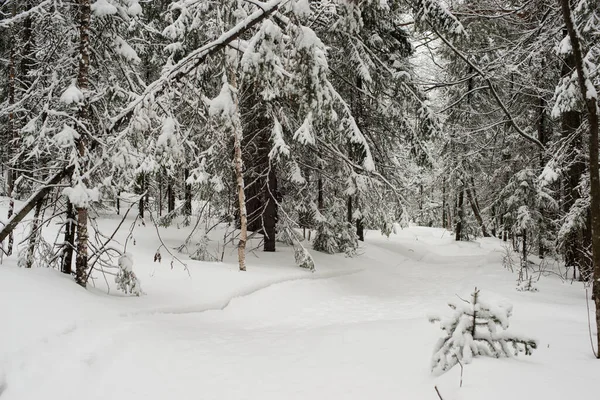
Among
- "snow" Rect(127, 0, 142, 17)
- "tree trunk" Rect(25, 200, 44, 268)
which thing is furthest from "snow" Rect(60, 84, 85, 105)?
"tree trunk" Rect(25, 200, 44, 268)

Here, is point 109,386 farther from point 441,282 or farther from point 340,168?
point 441,282

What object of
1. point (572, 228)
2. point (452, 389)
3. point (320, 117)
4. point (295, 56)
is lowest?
point (452, 389)

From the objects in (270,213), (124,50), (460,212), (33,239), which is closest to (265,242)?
(270,213)

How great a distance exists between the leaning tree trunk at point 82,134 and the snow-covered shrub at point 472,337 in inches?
222

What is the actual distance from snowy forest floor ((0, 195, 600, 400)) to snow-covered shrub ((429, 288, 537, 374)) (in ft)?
0.38

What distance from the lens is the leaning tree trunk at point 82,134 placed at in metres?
6.46

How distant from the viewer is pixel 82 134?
662 centimetres

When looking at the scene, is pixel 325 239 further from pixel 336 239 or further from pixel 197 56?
pixel 197 56

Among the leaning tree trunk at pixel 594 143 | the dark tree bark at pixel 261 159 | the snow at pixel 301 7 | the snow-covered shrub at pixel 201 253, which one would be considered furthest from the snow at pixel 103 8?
the snow-covered shrub at pixel 201 253

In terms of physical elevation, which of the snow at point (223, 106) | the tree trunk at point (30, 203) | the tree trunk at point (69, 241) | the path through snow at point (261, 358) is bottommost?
the path through snow at point (261, 358)

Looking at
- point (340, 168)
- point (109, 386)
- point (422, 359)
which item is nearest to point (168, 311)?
point (109, 386)

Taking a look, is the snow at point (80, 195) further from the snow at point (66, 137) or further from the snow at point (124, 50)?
the snow at point (124, 50)

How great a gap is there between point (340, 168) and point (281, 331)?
7026 millimetres

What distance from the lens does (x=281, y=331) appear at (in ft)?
20.7
